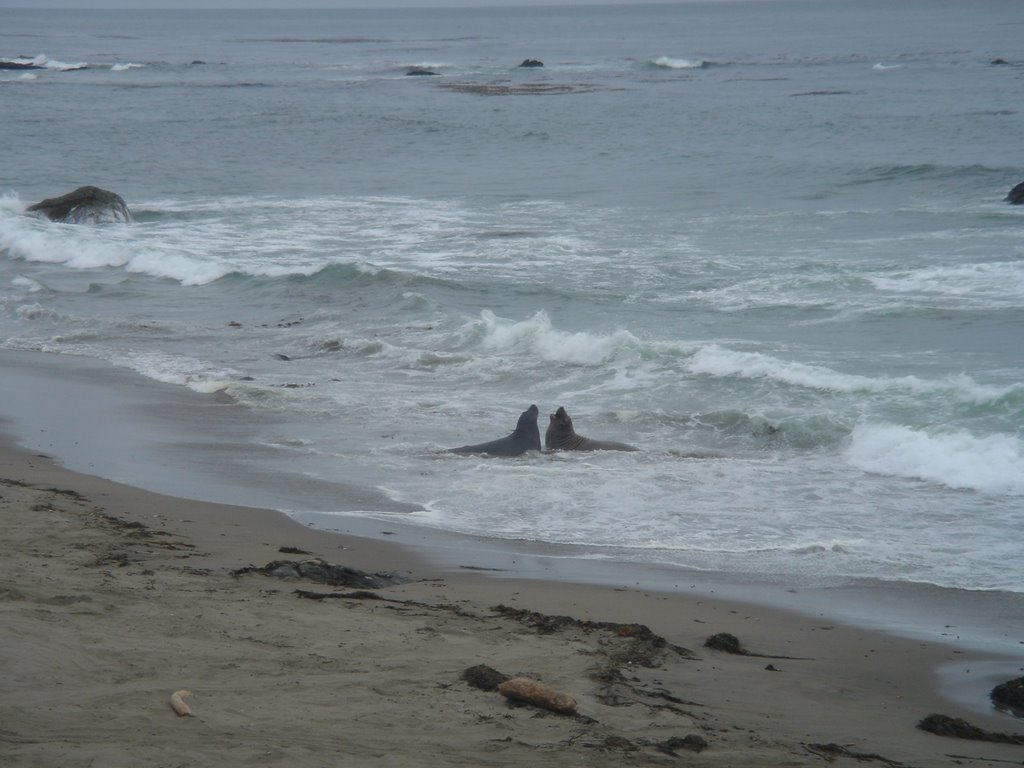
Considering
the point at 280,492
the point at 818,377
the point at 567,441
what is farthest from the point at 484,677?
the point at 818,377

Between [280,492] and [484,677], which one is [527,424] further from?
[484,677]

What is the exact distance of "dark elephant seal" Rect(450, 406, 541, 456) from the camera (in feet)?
33.6

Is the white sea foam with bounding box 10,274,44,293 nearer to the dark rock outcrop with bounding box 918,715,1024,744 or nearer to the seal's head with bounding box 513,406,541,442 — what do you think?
the seal's head with bounding box 513,406,541,442

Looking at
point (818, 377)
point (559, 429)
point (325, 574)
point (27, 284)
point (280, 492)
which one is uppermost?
point (27, 284)

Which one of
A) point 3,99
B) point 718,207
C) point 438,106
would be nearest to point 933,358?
point 718,207

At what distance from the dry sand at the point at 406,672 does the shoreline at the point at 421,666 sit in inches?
0.5

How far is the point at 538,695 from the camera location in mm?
4840

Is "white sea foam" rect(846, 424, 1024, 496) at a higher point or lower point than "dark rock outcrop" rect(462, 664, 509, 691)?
higher

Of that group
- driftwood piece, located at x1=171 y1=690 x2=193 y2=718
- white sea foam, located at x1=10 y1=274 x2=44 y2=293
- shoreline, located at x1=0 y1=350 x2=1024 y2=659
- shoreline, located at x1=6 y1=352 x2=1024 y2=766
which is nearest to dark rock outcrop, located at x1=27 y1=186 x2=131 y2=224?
white sea foam, located at x1=10 y1=274 x2=44 y2=293

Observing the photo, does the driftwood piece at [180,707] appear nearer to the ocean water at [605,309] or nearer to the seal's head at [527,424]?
the ocean water at [605,309]

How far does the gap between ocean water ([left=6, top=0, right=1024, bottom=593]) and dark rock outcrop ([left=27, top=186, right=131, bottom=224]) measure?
0.60 metres

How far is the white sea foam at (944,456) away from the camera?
31.5 feet

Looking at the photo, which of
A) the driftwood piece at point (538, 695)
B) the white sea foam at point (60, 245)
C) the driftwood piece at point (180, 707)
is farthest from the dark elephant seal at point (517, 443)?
the white sea foam at point (60, 245)

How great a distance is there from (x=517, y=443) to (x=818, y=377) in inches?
162
